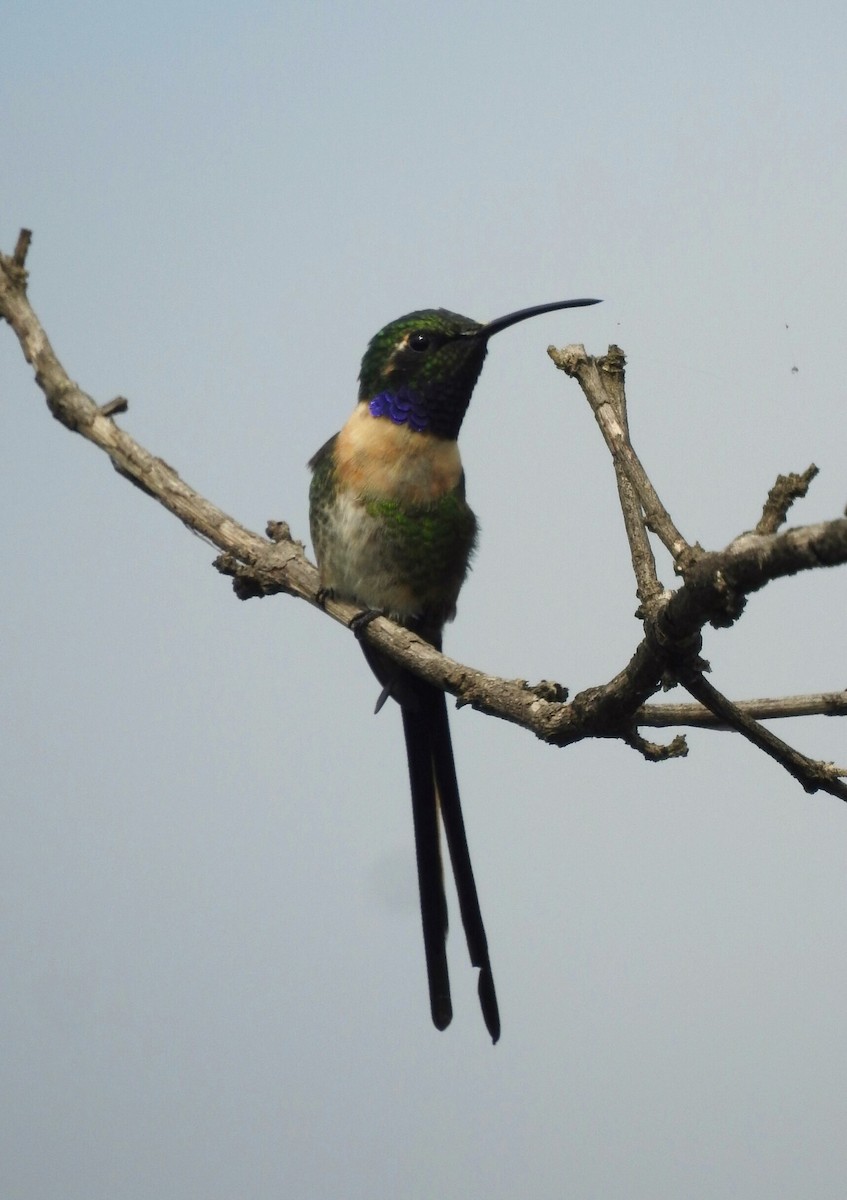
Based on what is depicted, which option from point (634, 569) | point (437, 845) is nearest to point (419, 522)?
point (437, 845)

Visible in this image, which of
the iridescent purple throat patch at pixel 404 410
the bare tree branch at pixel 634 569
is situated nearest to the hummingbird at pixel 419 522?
the iridescent purple throat patch at pixel 404 410

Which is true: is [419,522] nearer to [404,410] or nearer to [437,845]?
[404,410]

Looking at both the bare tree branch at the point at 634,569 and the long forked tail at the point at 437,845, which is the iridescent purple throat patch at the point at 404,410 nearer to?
the bare tree branch at the point at 634,569

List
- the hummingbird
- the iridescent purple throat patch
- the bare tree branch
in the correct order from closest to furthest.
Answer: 1. the bare tree branch
2. the hummingbird
3. the iridescent purple throat patch

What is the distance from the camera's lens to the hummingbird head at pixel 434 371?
14.8 feet

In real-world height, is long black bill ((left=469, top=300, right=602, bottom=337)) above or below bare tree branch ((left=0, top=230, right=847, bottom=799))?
above

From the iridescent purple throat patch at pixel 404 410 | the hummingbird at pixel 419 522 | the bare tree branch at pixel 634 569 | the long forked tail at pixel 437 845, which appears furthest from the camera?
the iridescent purple throat patch at pixel 404 410

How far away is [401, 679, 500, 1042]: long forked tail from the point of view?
417 centimetres

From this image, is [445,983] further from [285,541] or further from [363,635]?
[285,541]

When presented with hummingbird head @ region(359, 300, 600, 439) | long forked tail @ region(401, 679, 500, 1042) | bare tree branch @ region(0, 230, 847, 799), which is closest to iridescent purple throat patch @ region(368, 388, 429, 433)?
hummingbird head @ region(359, 300, 600, 439)

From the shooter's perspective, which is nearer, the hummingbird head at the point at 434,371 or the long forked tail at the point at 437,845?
the long forked tail at the point at 437,845

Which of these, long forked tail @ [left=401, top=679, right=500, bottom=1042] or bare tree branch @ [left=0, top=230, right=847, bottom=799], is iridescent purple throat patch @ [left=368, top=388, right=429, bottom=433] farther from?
long forked tail @ [left=401, top=679, right=500, bottom=1042]

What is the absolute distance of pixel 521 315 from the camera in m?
4.43

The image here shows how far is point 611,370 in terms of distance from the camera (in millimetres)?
2920
